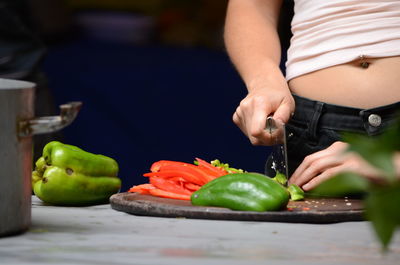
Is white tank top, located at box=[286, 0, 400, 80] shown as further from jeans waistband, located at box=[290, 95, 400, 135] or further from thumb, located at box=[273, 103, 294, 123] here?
thumb, located at box=[273, 103, 294, 123]

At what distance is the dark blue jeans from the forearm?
0.10 m

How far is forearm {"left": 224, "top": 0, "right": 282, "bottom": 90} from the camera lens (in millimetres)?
1643

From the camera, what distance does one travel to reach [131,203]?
3.88 feet

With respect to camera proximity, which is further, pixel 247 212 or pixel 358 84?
pixel 358 84

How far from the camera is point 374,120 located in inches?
59.1

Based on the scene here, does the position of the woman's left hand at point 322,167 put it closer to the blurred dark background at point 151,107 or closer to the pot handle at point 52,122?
the pot handle at point 52,122

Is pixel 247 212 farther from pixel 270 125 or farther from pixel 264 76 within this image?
pixel 264 76

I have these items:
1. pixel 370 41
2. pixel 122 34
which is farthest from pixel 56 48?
pixel 370 41

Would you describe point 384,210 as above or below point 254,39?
above

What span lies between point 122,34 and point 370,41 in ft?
10.1

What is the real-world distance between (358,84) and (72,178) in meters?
0.62

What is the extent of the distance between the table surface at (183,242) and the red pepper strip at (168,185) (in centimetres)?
14

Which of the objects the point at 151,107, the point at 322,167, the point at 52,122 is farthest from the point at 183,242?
the point at 151,107

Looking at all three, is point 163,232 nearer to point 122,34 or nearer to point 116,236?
point 116,236
